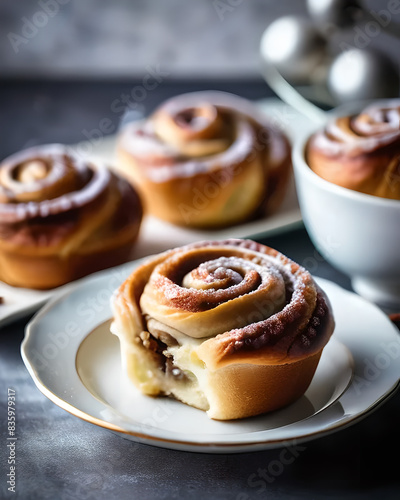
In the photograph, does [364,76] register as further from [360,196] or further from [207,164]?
Answer: [360,196]

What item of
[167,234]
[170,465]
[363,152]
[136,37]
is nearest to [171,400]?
[170,465]

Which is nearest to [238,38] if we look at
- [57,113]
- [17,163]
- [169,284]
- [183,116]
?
[57,113]

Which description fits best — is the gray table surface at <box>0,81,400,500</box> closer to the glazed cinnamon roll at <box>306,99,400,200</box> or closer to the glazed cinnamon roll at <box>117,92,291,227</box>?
the glazed cinnamon roll at <box>306,99,400,200</box>

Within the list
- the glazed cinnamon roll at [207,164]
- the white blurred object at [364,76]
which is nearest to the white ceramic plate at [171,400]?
the glazed cinnamon roll at [207,164]

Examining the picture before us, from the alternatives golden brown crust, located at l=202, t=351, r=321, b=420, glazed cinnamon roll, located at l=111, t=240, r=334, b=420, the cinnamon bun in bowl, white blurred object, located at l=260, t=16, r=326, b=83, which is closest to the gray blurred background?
white blurred object, located at l=260, t=16, r=326, b=83

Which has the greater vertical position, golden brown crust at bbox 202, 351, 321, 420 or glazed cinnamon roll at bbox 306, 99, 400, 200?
glazed cinnamon roll at bbox 306, 99, 400, 200

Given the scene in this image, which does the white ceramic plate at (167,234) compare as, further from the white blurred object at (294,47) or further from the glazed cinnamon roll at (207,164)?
the white blurred object at (294,47)

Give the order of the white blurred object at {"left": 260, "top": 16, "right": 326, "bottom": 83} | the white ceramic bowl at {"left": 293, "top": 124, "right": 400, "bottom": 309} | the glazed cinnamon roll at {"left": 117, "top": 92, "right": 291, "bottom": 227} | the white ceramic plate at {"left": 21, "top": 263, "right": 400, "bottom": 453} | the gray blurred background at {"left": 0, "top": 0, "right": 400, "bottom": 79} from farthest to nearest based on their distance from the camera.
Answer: the gray blurred background at {"left": 0, "top": 0, "right": 400, "bottom": 79}, the white blurred object at {"left": 260, "top": 16, "right": 326, "bottom": 83}, the glazed cinnamon roll at {"left": 117, "top": 92, "right": 291, "bottom": 227}, the white ceramic bowl at {"left": 293, "top": 124, "right": 400, "bottom": 309}, the white ceramic plate at {"left": 21, "top": 263, "right": 400, "bottom": 453}
